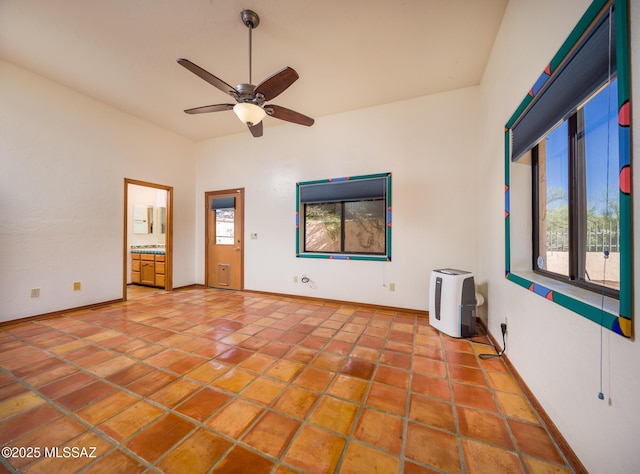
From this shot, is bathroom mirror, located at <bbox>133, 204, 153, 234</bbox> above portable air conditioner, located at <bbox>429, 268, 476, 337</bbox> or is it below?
above

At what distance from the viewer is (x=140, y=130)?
409 cm

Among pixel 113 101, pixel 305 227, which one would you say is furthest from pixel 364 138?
pixel 113 101

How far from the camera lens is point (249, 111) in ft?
7.07

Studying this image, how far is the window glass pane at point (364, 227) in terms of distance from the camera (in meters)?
3.68

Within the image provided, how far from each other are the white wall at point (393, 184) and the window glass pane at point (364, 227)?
269mm

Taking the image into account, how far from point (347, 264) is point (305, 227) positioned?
1018 millimetres

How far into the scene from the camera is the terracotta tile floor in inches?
46.2

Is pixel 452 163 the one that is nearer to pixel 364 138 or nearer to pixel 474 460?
pixel 364 138

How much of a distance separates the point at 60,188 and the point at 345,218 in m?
4.06

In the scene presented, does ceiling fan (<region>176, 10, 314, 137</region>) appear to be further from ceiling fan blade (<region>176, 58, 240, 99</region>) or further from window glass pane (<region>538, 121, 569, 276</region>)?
window glass pane (<region>538, 121, 569, 276</region>)

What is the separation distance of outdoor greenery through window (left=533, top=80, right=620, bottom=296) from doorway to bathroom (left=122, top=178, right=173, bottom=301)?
533cm

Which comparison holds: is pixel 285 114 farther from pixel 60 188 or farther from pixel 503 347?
pixel 60 188

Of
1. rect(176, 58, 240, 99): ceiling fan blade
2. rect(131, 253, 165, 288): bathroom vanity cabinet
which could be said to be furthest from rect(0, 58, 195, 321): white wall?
rect(176, 58, 240, 99): ceiling fan blade

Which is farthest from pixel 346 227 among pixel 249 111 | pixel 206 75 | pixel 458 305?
pixel 206 75
